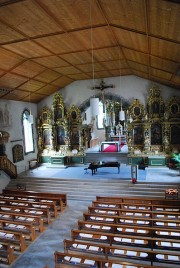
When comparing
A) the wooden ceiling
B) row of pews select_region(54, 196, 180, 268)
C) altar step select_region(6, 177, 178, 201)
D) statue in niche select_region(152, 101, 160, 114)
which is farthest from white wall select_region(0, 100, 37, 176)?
statue in niche select_region(152, 101, 160, 114)

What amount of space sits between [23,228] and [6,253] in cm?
214

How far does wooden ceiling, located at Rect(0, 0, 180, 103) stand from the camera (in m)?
5.89

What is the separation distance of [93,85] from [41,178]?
28.5 feet

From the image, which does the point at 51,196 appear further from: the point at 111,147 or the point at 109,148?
Answer: the point at 111,147

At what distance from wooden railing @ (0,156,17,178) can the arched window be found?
8.79 ft

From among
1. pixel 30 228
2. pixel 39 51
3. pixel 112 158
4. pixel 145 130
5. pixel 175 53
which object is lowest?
pixel 30 228

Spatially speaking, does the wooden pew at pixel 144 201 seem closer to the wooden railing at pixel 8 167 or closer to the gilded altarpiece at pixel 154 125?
the gilded altarpiece at pixel 154 125

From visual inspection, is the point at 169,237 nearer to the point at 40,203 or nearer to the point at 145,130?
the point at 40,203

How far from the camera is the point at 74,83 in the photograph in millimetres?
18703

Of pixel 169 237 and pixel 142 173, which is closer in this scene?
pixel 169 237

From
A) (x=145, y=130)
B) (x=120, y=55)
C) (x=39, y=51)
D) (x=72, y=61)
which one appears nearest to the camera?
(x=39, y=51)

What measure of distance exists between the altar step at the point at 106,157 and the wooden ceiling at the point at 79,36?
7.04 metres

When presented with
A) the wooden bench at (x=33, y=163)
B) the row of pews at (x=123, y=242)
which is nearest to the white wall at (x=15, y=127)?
the wooden bench at (x=33, y=163)

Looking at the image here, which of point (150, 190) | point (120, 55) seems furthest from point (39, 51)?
point (150, 190)
